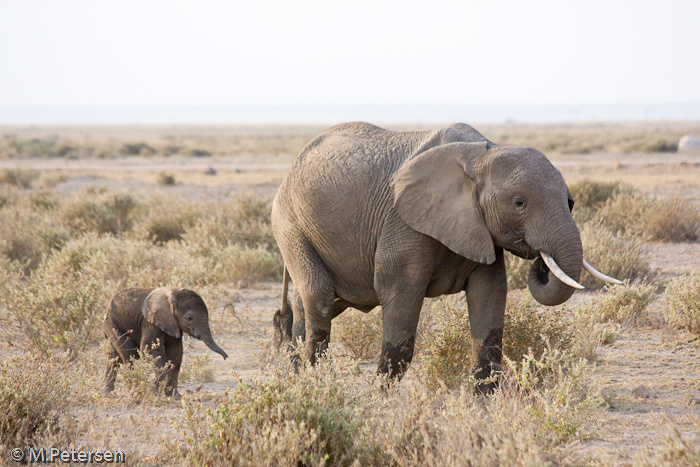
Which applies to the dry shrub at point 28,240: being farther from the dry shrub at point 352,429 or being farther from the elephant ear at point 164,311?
the dry shrub at point 352,429

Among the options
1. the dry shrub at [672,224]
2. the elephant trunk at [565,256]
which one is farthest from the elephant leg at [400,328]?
the dry shrub at [672,224]

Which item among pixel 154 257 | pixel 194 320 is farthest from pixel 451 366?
pixel 154 257

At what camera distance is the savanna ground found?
4.16 metres

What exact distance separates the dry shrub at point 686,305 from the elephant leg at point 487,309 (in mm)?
3068

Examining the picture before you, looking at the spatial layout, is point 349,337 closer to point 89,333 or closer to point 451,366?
point 451,366

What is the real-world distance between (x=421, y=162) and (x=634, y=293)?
12.9 feet

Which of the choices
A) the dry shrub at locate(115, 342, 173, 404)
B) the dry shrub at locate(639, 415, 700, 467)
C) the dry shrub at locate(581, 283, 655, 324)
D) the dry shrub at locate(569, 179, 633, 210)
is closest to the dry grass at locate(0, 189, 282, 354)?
the dry shrub at locate(115, 342, 173, 404)

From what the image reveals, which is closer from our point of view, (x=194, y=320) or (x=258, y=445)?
Result: (x=258, y=445)

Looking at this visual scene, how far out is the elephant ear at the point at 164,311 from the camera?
20.2 ft

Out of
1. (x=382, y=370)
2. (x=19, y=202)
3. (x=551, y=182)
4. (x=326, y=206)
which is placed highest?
(x=551, y=182)

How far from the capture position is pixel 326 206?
5.62 metres

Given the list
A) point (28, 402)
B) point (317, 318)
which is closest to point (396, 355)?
point (317, 318)

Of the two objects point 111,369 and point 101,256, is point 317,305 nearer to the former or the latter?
point 111,369

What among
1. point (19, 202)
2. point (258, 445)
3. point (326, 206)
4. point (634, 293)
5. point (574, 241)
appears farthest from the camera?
point (19, 202)
